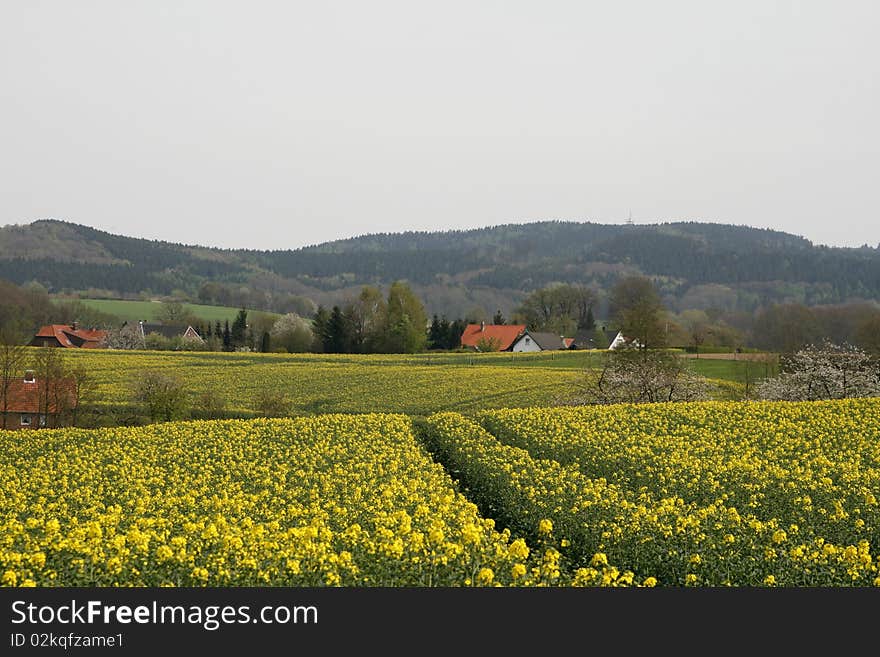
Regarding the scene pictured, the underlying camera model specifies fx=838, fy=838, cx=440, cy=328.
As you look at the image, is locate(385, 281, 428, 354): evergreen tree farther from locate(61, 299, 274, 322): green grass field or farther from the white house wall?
locate(61, 299, 274, 322): green grass field

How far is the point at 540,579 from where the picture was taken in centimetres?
940

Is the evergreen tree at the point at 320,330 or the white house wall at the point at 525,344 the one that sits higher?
the evergreen tree at the point at 320,330

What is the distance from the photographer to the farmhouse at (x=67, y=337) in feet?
337

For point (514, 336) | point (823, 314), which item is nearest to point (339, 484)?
point (823, 314)

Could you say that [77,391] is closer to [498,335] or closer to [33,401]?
[33,401]

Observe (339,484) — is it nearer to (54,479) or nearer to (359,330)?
(54,479)

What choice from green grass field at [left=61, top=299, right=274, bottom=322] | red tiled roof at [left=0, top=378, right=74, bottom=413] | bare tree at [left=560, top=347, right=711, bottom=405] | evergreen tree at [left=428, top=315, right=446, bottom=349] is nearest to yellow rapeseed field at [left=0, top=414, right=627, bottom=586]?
red tiled roof at [left=0, top=378, right=74, bottom=413]

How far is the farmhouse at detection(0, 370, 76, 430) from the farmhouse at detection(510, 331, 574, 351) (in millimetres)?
64552

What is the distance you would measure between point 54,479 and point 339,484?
7338 mm

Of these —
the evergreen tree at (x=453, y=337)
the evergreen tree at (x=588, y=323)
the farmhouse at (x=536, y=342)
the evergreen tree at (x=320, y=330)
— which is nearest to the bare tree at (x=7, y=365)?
the evergreen tree at (x=320, y=330)

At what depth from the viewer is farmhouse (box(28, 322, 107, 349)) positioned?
103 meters

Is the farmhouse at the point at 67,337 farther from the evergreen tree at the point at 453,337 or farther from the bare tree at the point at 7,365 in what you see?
the bare tree at the point at 7,365

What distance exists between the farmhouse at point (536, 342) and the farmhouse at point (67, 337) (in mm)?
49987

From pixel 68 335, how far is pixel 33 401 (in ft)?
216
